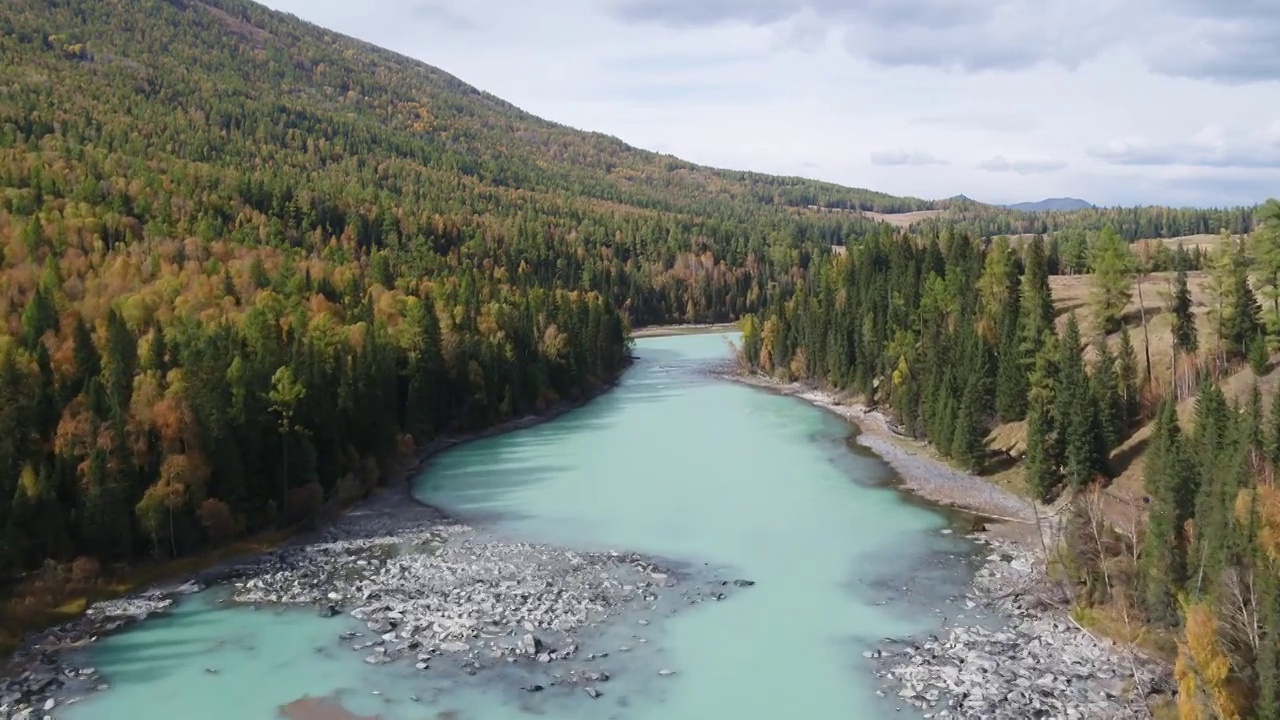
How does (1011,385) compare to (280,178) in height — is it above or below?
below

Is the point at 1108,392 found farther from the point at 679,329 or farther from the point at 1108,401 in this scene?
the point at 679,329

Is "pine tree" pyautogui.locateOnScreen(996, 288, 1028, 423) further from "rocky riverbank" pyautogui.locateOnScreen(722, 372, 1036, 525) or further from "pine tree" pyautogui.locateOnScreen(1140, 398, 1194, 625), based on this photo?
"pine tree" pyautogui.locateOnScreen(1140, 398, 1194, 625)

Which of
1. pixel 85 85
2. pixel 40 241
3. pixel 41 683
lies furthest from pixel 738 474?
pixel 85 85

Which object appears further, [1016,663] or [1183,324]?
[1183,324]

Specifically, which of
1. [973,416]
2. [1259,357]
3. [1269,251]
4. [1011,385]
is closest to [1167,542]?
[1259,357]

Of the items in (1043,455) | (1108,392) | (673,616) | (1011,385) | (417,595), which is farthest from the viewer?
(1011,385)

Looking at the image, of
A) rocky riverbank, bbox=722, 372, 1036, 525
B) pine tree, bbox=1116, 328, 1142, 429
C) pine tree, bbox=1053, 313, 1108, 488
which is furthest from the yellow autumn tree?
pine tree, bbox=1116, 328, 1142, 429

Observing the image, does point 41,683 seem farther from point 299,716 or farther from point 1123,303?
point 1123,303

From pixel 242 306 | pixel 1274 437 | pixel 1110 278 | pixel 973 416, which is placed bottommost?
pixel 973 416
